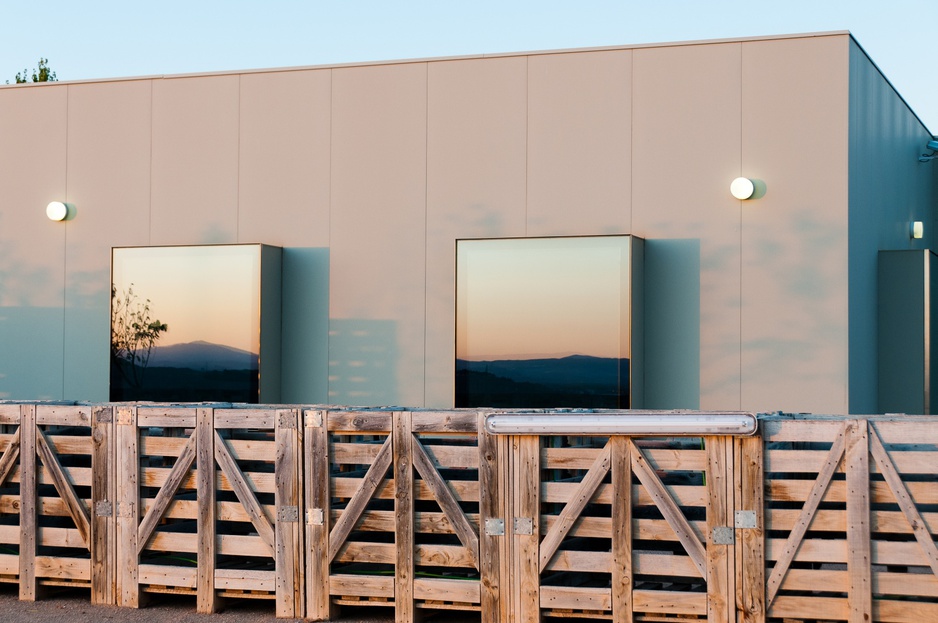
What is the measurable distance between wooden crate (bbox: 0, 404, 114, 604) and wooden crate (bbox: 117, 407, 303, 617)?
17cm

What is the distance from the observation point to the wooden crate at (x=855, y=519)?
7.99 m

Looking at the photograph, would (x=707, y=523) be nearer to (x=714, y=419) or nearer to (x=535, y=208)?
(x=714, y=419)

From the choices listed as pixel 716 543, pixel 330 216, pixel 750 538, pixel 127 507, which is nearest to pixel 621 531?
pixel 716 543

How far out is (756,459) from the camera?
324 inches

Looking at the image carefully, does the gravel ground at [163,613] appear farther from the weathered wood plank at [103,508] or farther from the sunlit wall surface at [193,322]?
the sunlit wall surface at [193,322]

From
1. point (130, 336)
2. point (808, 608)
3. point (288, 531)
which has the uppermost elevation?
point (130, 336)

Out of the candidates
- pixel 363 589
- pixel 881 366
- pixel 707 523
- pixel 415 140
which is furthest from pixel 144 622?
pixel 881 366

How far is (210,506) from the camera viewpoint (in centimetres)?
956

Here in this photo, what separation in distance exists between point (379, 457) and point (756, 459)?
284 centimetres

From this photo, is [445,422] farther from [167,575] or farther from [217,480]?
[167,575]

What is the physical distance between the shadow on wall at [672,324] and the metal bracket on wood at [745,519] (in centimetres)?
564

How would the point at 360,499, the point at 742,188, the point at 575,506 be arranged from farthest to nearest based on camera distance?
1. the point at 742,188
2. the point at 360,499
3. the point at 575,506

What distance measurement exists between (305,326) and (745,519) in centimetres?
833

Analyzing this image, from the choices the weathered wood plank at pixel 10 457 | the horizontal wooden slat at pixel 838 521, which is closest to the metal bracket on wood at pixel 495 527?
the horizontal wooden slat at pixel 838 521
